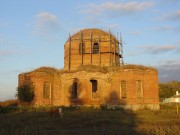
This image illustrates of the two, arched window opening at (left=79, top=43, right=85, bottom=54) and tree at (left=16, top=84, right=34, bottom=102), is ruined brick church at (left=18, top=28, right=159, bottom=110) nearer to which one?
tree at (left=16, top=84, right=34, bottom=102)

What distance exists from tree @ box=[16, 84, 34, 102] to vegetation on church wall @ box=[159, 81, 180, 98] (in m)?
34.8

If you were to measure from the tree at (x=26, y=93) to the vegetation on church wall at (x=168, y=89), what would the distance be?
34.8m

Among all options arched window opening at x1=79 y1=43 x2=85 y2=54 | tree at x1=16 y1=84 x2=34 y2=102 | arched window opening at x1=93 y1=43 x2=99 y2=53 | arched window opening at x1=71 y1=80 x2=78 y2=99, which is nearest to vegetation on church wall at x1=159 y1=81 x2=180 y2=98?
arched window opening at x1=93 y1=43 x2=99 y2=53

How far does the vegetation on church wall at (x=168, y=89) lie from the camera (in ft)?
192

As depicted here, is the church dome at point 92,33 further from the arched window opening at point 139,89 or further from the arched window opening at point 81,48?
the arched window opening at point 139,89

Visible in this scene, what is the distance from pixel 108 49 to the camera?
36.0 meters

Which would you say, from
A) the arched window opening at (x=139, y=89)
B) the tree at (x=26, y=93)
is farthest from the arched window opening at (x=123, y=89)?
the tree at (x=26, y=93)

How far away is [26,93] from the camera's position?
30.8 metres

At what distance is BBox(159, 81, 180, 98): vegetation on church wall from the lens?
5837 cm

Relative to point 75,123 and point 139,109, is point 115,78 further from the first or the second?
point 75,123

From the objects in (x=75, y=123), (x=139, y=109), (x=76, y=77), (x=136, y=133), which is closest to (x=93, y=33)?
(x=76, y=77)

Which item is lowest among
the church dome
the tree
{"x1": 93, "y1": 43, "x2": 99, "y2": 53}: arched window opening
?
the tree

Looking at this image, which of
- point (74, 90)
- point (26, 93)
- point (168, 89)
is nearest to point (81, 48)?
point (74, 90)

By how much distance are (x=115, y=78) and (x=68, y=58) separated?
9035mm
